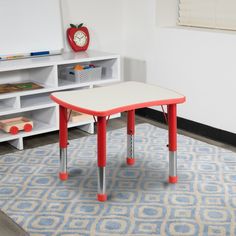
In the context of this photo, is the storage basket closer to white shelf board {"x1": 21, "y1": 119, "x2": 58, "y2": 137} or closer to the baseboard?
white shelf board {"x1": 21, "y1": 119, "x2": 58, "y2": 137}

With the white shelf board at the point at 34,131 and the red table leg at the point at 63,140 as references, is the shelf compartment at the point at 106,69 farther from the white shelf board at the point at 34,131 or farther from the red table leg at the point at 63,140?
the red table leg at the point at 63,140

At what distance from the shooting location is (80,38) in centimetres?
396

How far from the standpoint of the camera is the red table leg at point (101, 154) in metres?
2.46

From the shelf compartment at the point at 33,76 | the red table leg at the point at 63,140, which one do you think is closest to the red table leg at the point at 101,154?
the red table leg at the point at 63,140

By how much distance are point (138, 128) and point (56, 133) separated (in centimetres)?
64

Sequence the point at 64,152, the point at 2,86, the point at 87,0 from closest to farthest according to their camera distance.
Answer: the point at 64,152 → the point at 2,86 → the point at 87,0

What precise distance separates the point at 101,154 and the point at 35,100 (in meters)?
1.25

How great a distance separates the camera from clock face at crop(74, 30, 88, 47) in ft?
12.9

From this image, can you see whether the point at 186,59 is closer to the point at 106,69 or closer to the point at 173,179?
the point at 106,69

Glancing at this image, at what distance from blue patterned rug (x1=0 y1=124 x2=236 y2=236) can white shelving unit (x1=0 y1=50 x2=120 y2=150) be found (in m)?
0.21

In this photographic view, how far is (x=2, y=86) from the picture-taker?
350cm

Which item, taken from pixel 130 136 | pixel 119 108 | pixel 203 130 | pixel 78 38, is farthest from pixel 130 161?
pixel 78 38

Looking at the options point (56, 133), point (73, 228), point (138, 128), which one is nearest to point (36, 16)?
point (56, 133)

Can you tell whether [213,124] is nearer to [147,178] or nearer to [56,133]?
[147,178]
